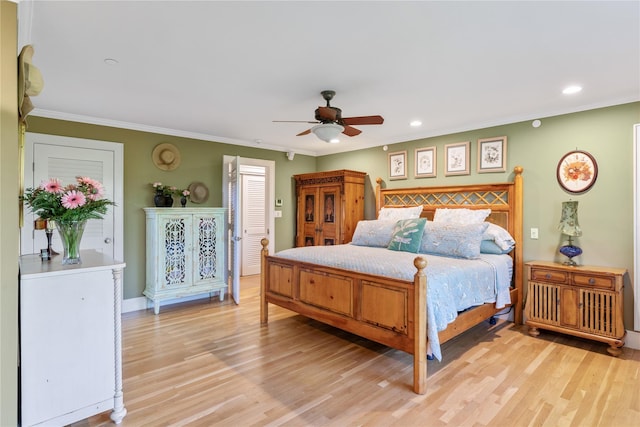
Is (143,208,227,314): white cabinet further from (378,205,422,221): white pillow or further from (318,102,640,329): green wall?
(318,102,640,329): green wall

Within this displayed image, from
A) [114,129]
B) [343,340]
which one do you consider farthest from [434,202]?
[114,129]

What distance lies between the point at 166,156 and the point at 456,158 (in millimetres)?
3916

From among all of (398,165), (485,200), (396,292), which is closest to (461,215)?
(485,200)

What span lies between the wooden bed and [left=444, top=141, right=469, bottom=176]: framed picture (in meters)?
0.24

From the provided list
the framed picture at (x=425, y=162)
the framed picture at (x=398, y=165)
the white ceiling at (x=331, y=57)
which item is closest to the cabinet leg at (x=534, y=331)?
the framed picture at (x=425, y=162)

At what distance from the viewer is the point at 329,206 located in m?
5.42

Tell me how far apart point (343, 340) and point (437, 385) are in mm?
1070

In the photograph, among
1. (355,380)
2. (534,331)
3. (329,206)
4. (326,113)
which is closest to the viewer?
(355,380)

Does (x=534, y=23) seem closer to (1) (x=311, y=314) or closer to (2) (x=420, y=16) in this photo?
(2) (x=420, y=16)

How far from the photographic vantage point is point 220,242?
4793 mm

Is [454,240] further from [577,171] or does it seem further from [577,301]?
[577,171]

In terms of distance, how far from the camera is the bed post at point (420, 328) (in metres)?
2.40

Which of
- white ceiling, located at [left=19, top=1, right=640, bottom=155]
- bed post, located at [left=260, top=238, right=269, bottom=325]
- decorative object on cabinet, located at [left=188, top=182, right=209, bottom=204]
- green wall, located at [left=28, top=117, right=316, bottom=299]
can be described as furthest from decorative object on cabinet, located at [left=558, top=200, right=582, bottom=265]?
decorative object on cabinet, located at [left=188, top=182, right=209, bottom=204]

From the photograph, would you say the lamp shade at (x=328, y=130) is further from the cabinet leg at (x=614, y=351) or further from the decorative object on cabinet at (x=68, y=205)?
the cabinet leg at (x=614, y=351)
